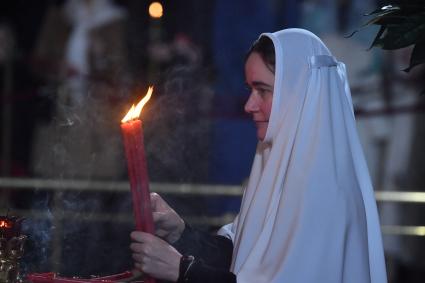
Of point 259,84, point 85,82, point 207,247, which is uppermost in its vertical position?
point 259,84

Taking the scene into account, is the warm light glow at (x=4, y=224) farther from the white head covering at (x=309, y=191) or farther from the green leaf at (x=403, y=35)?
the green leaf at (x=403, y=35)

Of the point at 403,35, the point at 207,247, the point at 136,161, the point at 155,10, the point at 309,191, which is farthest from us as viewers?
the point at 155,10

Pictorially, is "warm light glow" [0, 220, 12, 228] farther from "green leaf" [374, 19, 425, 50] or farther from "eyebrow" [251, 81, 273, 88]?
"green leaf" [374, 19, 425, 50]

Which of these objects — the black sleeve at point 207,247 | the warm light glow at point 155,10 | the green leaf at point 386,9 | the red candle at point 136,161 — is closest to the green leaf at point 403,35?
the green leaf at point 386,9

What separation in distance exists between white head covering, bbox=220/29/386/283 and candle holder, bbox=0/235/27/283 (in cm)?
79

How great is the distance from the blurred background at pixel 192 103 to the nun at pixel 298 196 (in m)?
2.67

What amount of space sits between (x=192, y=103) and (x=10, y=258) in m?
3.79

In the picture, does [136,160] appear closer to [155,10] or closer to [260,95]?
[260,95]

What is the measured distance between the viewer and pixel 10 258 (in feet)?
8.93

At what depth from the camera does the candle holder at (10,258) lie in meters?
2.69

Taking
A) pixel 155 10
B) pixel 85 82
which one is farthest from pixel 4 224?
pixel 155 10

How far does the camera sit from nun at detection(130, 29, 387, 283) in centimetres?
306

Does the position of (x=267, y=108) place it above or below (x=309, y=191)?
above

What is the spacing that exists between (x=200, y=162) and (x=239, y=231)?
2.97 metres
